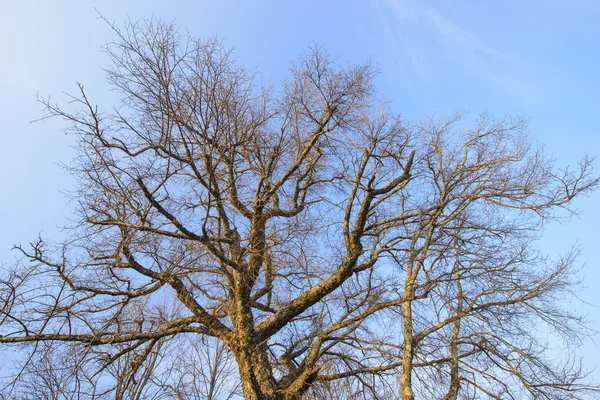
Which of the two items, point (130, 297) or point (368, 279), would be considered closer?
point (130, 297)

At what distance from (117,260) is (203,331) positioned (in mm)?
1961

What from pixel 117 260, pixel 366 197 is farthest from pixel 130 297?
pixel 366 197

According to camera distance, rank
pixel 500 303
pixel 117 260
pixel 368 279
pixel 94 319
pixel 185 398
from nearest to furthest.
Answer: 1. pixel 117 260
2. pixel 94 319
3. pixel 500 303
4. pixel 368 279
5. pixel 185 398

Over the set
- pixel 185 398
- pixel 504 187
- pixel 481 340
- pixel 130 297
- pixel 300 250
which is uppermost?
pixel 185 398

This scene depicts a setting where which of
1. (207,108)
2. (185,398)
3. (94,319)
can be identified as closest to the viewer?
(207,108)

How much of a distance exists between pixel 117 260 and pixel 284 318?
9.68ft

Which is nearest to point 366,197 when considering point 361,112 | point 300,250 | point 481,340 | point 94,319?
point 300,250

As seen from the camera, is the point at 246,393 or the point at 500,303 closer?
the point at 246,393

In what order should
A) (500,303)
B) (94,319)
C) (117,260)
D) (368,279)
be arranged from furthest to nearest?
1. (368,279)
2. (500,303)
3. (94,319)
4. (117,260)

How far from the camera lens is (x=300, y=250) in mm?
6930

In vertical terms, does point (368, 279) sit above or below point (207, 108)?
below

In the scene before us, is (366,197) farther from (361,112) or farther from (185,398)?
(185,398)

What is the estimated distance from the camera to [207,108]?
17.0ft

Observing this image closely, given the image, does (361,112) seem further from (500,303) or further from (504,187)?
(500,303)
